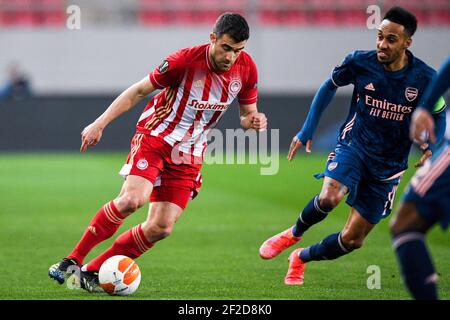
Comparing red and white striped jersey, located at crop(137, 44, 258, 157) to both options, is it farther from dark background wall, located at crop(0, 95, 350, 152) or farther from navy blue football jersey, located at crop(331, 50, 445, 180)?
dark background wall, located at crop(0, 95, 350, 152)

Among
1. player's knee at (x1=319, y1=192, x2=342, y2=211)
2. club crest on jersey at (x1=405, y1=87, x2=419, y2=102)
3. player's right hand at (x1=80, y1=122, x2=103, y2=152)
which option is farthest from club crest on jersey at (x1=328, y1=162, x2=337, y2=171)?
player's right hand at (x1=80, y1=122, x2=103, y2=152)

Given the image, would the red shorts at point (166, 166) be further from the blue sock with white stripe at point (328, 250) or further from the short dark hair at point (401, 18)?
the short dark hair at point (401, 18)

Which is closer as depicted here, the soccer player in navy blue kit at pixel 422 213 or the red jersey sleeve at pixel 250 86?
the soccer player in navy blue kit at pixel 422 213

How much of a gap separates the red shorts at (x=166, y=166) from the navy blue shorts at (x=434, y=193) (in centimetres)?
241

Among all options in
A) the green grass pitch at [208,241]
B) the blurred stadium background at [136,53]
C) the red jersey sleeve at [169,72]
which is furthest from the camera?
the blurred stadium background at [136,53]

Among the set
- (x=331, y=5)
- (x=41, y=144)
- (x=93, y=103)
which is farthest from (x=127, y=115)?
(x=331, y=5)

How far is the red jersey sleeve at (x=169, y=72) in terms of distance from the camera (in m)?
6.65

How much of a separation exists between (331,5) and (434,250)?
17.5 meters

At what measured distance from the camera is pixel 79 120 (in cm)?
2252

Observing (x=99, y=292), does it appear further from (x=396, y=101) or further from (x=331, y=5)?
(x=331, y=5)

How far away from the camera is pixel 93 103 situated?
883 inches

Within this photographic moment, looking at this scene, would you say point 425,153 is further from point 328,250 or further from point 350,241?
point 328,250

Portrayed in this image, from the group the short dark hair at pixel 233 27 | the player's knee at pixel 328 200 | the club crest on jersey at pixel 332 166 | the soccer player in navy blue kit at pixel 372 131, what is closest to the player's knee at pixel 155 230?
the soccer player in navy blue kit at pixel 372 131

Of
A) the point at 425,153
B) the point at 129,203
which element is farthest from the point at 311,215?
the point at 129,203
